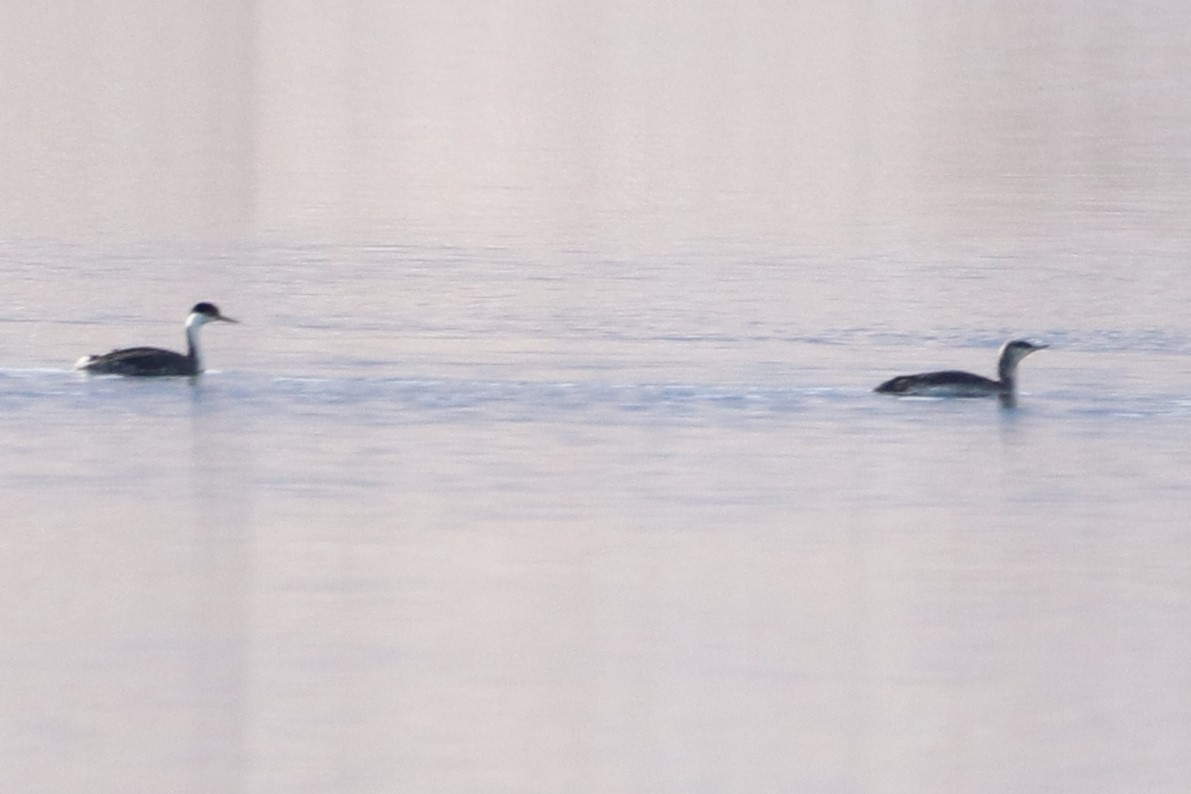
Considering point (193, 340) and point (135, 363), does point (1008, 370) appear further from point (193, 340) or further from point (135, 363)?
point (135, 363)

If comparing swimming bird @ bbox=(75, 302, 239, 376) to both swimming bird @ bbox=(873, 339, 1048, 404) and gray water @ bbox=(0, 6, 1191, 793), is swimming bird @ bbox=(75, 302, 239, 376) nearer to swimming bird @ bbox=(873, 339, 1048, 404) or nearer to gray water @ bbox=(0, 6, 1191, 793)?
gray water @ bbox=(0, 6, 1191, 793)

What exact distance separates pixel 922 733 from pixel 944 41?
91.9 m

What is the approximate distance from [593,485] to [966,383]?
4.51 metres

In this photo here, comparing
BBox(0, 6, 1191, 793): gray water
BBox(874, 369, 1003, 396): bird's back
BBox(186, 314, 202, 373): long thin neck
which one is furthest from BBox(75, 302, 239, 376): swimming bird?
BBox(874, 369, 1003, 396): bird's back

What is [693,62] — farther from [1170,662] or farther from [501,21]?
[1170,662]

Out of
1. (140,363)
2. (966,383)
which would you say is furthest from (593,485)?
(140,363)

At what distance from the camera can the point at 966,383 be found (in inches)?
770

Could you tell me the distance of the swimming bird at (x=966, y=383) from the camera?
19250mm

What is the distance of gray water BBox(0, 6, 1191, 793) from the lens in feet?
34.7

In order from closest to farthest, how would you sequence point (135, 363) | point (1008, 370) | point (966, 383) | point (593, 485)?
point (593, 485) → point (966, 383) → point (135, 363) → point (1008, 370)

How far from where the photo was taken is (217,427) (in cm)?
1798

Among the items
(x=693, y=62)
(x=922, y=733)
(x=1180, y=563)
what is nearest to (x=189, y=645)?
(x=922, y=733)

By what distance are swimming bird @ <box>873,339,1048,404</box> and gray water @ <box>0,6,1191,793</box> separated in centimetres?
16

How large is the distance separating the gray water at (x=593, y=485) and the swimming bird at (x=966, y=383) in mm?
157
